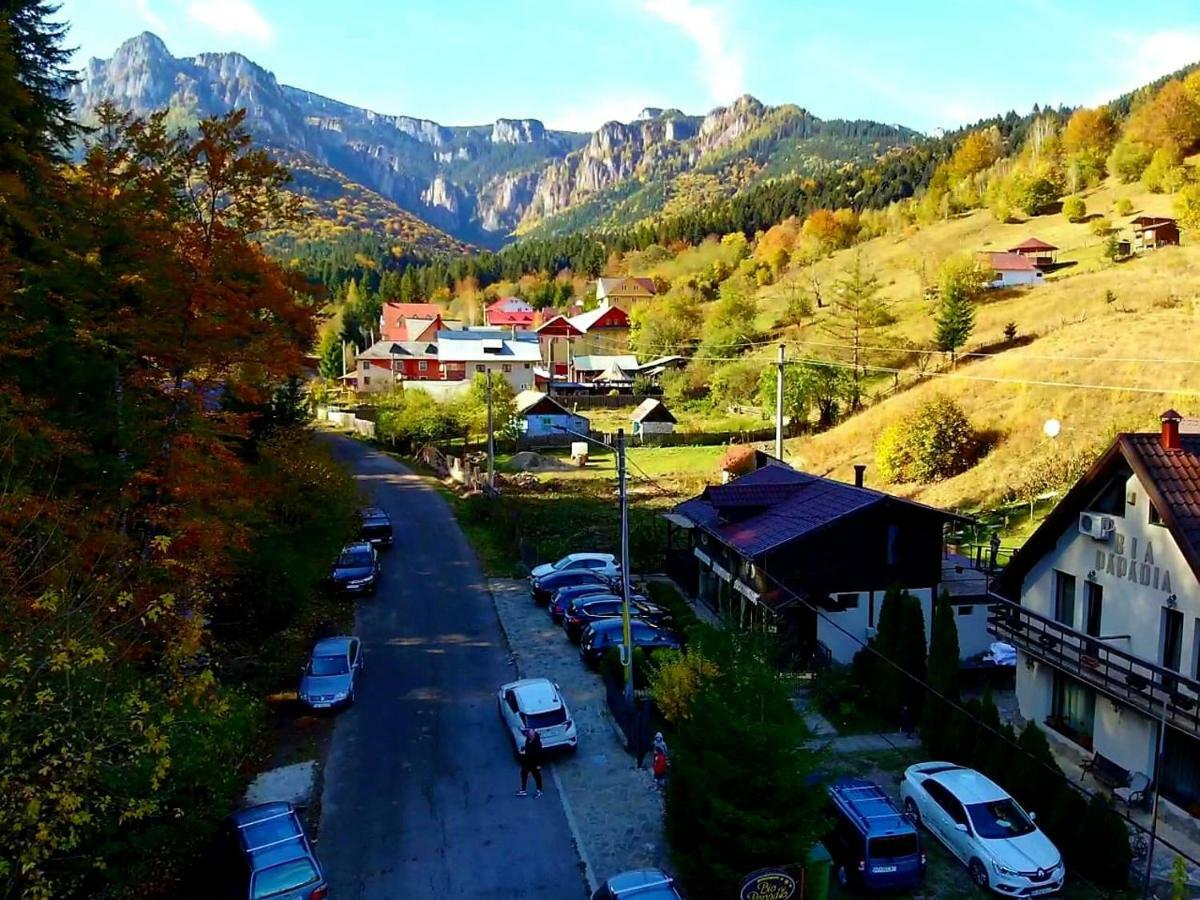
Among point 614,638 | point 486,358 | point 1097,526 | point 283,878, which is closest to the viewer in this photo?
point 283,878

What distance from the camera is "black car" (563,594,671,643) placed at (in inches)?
1089

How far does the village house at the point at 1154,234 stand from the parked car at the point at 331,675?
3354 inches

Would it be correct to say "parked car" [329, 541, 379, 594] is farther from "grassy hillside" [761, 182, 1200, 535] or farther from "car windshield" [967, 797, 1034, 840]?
"grassy hillside" [761, 182, 1200, 535]

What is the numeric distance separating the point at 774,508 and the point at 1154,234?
76339mm

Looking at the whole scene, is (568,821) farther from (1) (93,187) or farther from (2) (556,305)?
(2) (556,305)

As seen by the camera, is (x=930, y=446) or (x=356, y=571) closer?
(x=356, y=571)

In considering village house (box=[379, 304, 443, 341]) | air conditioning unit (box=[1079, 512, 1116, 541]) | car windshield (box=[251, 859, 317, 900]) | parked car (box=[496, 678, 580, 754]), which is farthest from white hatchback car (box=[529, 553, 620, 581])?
village house (box=[379, 304, 443, 341])

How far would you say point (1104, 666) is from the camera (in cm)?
1753

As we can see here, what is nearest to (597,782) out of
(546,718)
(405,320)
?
(546,718)

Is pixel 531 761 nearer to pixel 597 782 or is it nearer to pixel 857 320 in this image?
pixel 597 782

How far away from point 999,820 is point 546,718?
9494 millimetres

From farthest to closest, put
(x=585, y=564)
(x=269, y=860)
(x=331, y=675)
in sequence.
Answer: (x=585, y=564) < (x=331, y=675) < (x=269, y=860)

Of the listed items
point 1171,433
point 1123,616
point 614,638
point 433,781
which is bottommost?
point 433,781

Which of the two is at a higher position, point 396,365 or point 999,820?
point 396,365
